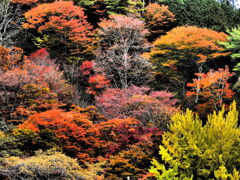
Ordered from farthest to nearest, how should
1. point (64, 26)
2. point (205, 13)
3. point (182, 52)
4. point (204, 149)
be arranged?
point (205, 13) → point (64, 26) → point (182, 52) → point (204, 149)

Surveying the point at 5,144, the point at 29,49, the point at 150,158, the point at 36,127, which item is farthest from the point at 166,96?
the point at 29,49

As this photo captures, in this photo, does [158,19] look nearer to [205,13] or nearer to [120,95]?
[205,13]

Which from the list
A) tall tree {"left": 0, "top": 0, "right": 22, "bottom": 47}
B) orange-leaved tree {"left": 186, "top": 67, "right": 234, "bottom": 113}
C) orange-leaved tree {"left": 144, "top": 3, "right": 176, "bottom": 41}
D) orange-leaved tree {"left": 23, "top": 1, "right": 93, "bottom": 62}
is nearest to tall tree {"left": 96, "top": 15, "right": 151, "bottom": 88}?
orange-leaved tree {"left": 23, "top": 1, "right": 93, "bottom": 62}

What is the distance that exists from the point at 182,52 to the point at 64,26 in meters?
9.21

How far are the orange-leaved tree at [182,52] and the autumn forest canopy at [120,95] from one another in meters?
0.08

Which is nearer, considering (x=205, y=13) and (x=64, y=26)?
(x=64, y=26)

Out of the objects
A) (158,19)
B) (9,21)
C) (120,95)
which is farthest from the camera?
(158,19)

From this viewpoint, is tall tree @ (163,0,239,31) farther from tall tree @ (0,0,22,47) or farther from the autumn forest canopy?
tall tree @ (0,0,22,47)

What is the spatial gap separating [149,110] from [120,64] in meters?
4.93

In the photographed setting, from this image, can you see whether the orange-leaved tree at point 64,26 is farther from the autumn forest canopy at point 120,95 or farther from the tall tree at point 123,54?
the tall tree at point 123,54

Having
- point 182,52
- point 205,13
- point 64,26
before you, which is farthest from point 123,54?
point 205,13

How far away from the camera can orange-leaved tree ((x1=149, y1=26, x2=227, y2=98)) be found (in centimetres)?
1812

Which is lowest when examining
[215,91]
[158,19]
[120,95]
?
[120,95]

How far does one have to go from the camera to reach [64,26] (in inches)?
795
